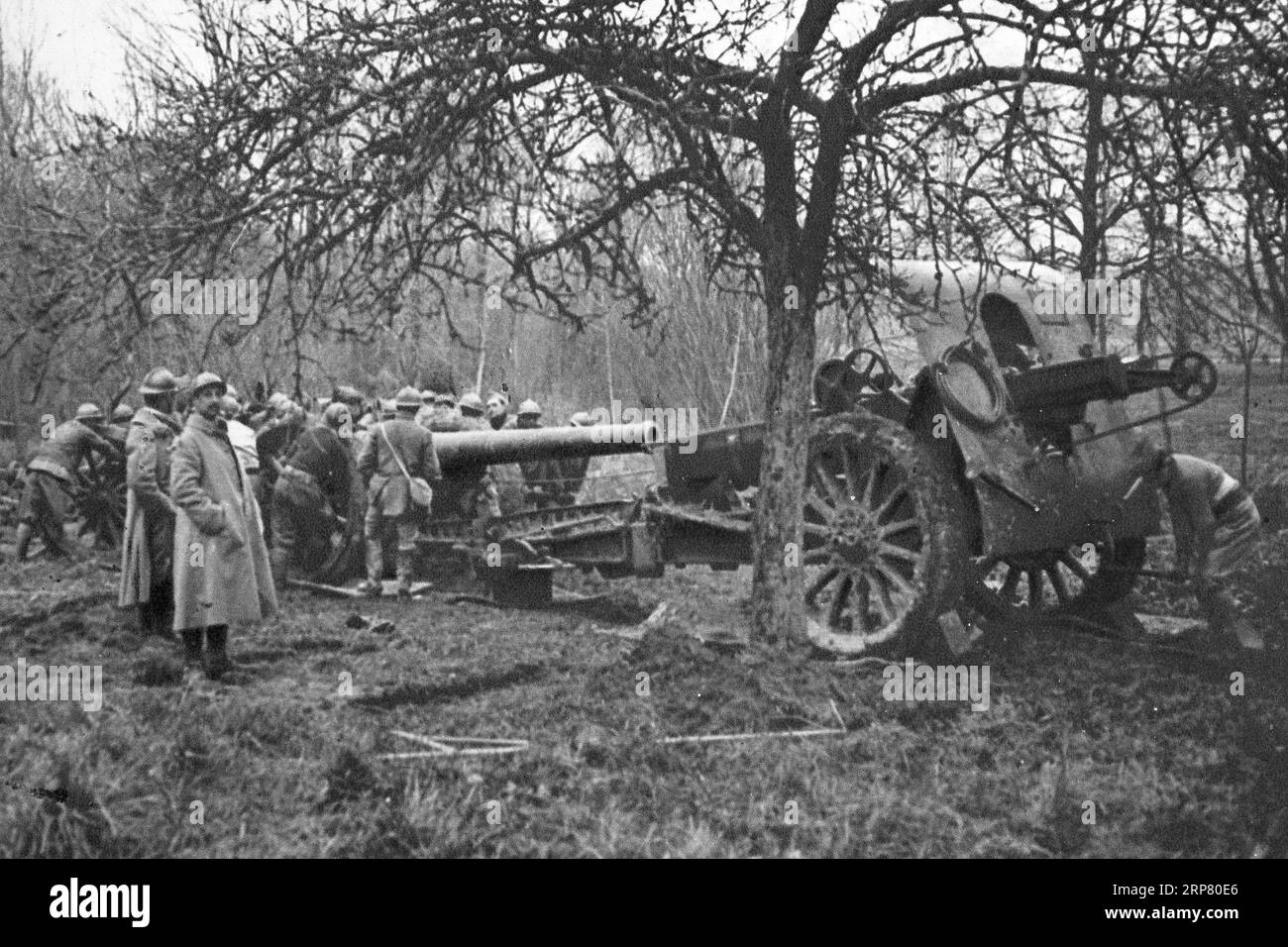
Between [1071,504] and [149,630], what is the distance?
5.79 m

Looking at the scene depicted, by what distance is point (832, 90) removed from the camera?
23.4ft

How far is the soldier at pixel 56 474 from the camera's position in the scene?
1274cm

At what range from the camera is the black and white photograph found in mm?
5004

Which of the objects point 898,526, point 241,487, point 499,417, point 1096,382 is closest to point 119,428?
point 499,417

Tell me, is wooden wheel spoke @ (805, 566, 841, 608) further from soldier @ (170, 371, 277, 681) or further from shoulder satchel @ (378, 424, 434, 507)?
shoulder satchel @ (378, 424, 434, 507)

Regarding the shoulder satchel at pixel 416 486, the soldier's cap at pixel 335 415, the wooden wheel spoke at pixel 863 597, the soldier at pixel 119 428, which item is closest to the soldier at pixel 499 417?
the soldier's cap at pixel 335 415

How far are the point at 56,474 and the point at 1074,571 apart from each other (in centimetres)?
949

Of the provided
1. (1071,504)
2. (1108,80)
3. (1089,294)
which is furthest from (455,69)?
(1089,294)

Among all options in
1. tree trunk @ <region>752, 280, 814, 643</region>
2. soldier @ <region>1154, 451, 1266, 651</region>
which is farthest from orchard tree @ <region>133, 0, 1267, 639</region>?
soldier @ <region>1154, 451, 1266, 651</region>

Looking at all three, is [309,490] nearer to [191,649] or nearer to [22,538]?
[22,538]

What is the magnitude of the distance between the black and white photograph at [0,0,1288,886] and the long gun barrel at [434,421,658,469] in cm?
52

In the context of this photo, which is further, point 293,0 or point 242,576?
point 242,576

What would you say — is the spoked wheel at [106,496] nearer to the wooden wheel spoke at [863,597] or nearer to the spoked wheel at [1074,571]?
the wooden wheel spoke at [863,597]
